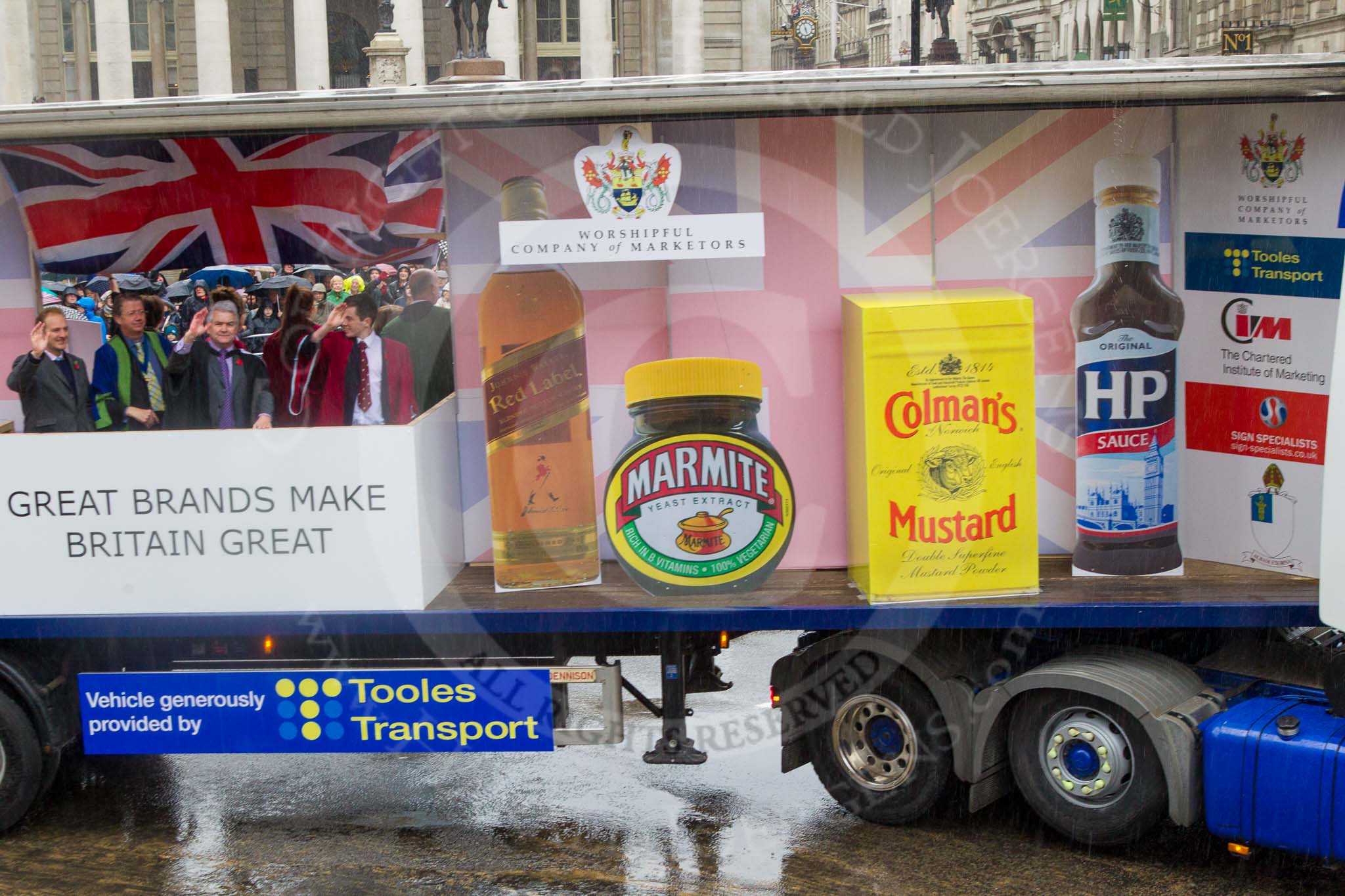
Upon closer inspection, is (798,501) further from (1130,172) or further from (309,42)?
(309,42)

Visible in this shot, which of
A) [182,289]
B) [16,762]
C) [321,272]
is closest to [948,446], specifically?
[16,762]

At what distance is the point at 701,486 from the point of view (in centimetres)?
673

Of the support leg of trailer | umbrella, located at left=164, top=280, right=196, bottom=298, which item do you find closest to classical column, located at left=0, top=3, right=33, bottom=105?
umbrella, located at left=164, top=280, right=196, bottom=298

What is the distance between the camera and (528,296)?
7.09 meters

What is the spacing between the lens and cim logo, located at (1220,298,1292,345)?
6746 millimetres

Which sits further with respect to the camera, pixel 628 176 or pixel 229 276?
pixel 229 276

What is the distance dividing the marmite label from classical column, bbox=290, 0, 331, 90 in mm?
45589

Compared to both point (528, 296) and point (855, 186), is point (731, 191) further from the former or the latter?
point (528, 296)

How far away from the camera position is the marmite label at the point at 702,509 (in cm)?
672

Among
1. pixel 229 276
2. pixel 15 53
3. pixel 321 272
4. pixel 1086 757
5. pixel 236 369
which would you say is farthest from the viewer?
pixel 15 53

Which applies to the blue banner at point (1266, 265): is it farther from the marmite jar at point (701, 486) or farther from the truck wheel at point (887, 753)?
the truck wheel at point (887, 753)

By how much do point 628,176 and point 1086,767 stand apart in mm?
3466

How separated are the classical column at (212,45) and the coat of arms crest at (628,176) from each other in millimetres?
45180

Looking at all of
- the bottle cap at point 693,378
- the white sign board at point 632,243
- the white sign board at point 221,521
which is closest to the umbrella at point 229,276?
the white sign board at point 221,521
